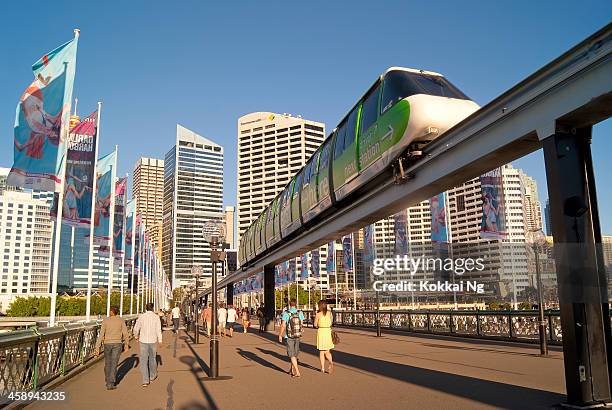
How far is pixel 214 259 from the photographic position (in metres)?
14.1

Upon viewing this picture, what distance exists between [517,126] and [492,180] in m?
15.8

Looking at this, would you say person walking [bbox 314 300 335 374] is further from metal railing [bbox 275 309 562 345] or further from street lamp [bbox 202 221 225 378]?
metal railing [bbox 275 309 562 345]

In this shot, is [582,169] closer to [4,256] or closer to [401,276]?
[401,276]

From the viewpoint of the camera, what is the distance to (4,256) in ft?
531

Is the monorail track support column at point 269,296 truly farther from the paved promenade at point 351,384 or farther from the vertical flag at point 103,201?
the paved promenade at point 351,384

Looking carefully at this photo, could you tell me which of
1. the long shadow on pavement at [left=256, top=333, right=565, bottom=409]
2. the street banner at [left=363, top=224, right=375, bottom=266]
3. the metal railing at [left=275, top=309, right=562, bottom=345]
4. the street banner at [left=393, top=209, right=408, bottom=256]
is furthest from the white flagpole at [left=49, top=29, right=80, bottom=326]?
the street banner at [left=363, top=224, right=375, bottom=266]

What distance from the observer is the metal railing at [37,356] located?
888cm

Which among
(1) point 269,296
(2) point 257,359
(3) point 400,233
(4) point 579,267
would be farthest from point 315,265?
(4) point 579,267

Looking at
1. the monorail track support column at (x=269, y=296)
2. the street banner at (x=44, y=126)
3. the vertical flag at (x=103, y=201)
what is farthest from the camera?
Answer: the monorail track support column at (x=269, y=296)

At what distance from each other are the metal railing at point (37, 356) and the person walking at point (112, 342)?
1.06 m

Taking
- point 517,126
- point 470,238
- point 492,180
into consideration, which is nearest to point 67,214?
point 517,126

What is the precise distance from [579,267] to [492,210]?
52.9 ft

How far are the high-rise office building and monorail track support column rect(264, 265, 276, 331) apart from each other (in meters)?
150

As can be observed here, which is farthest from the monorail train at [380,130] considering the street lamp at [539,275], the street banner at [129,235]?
the street banner at [129,235]
